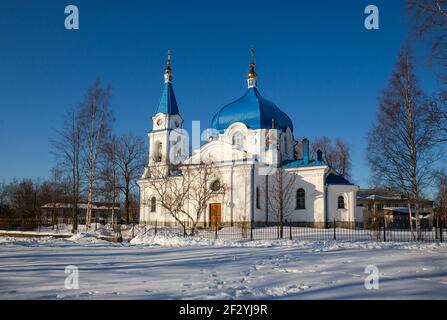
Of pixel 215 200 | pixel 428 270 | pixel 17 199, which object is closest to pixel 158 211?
pixel 215 200

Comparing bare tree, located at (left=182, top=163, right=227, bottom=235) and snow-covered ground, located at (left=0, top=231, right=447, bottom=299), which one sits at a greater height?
bare tree, located at (left=182, top=163, right=227, bottom=235)

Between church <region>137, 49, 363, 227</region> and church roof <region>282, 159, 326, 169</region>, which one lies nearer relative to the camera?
church <region>137, 49, 363, 227</region>

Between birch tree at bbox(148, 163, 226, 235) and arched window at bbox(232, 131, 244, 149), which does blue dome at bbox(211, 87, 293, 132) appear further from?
birch tree at bbox(148, 163, 226, 235)

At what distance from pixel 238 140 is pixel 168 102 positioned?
775 cm

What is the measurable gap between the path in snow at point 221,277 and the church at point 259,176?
55.6 feet

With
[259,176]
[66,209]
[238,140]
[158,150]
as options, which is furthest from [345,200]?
[66,209]

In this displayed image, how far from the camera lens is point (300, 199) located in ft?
97.5

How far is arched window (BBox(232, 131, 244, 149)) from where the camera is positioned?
105 ft

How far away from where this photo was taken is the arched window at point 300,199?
29.5 meters

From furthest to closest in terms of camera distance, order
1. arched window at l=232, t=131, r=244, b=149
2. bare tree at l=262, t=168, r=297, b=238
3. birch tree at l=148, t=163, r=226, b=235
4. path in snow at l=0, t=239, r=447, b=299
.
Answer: arched window at l=232, t=131, r=244, b=149 → bare tree at l=262, t=168, r=297, b=238 → birch tree at l=148, t=163, r=226, b=235 → path in snow at l=0, t=239, r=447, b=299

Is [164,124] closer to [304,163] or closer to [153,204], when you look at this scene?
[153,204]

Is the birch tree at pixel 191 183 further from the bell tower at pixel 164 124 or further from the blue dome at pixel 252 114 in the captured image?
the blue dome at pixel 252 114

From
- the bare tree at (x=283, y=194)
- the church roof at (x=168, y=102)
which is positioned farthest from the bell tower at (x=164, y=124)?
the bare tree at (x=283, y=194)

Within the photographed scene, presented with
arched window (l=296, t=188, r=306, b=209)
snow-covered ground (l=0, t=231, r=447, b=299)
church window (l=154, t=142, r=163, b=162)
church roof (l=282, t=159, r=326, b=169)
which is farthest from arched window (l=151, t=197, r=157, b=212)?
snow-covered ground (l=0, t=231, r=447, b=299)
